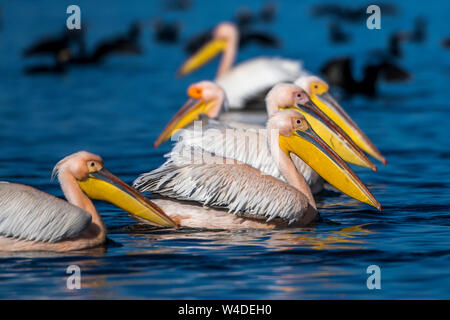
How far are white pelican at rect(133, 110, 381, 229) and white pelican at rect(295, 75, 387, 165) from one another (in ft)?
5.06

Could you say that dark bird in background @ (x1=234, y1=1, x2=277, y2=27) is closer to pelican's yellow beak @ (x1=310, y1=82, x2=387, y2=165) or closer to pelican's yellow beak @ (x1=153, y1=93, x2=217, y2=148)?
pelican's yellow beak @ (x1=153, y1=93, x2=217, y2=148)

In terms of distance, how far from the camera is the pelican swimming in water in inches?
237

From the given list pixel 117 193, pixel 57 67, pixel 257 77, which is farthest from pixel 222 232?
pixel 57 67

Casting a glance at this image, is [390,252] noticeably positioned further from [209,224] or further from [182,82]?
[182,82]

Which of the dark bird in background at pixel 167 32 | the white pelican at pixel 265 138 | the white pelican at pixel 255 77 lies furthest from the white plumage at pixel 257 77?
the dark bird in background at pixel 167 32

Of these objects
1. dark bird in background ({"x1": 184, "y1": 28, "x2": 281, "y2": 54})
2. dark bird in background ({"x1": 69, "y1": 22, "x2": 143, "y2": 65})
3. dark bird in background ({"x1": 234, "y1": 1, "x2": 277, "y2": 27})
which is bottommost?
dark bird in background ({"x1": 69, "y1": 22, "x2": 143, "y2": 65})

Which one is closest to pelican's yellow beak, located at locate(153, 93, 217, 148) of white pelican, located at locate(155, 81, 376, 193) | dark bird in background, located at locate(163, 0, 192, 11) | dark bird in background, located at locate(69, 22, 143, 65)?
white pelican, located at locate(155, 81, 376, 193)

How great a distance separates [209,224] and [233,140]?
1.35m

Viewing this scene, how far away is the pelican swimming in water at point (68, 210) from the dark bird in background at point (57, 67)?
1030cm

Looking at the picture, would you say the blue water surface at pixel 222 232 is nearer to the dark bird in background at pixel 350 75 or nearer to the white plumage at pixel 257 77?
the dark bird in background at pixel 350 75

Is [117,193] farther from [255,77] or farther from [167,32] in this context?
[167,32]

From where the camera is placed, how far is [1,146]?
11250mm

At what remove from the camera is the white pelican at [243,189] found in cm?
683
